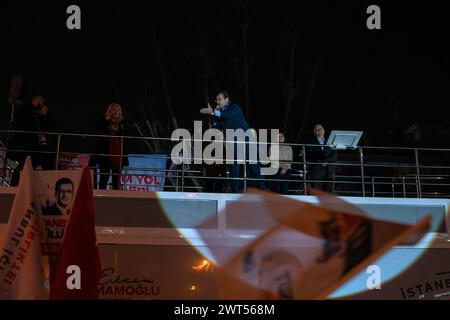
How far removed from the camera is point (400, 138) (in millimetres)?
24453

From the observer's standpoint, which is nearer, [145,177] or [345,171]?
[145,177]

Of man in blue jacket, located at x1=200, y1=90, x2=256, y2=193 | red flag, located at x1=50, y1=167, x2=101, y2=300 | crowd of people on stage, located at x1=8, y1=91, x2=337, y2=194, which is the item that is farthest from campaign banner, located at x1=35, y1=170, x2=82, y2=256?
man in blue jacket, located at x1=200, y1=90, x2=256, y2=193

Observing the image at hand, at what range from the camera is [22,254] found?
190 inches

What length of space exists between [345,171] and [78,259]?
550 inches

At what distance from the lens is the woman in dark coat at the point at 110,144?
7.44 m

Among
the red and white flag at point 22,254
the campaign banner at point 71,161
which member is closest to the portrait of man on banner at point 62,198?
the red and white flag at point 22,254

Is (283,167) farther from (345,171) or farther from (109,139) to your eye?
(345,171)

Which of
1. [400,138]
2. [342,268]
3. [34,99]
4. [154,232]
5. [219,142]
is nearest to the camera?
[342,268]

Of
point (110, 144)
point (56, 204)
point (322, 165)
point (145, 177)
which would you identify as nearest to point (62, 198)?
point (56, 204)

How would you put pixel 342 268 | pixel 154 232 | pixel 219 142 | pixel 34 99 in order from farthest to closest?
pixel 34 99 < pixel 219 142 < pixel 154 232 < pixel 342 268

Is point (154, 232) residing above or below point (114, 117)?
below
